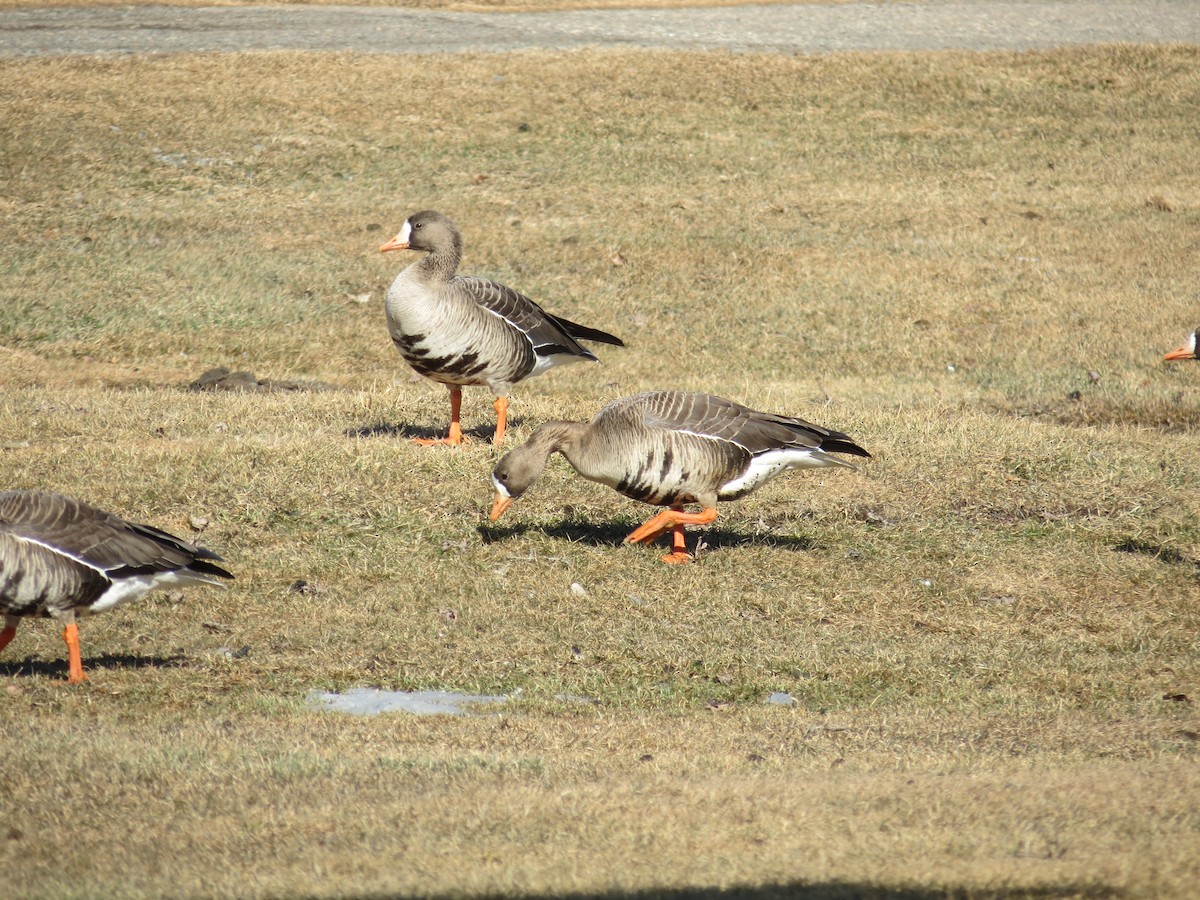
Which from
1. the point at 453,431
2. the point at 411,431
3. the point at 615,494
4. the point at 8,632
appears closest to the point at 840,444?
the point at 615,494

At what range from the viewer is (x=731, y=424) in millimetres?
10352

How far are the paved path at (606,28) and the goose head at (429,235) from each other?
18.2 meters

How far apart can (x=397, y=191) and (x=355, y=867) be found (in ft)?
65.5

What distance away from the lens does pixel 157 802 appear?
6051mm

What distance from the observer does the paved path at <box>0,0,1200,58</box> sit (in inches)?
1202

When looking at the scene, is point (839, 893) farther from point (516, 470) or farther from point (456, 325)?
point (456, 325)

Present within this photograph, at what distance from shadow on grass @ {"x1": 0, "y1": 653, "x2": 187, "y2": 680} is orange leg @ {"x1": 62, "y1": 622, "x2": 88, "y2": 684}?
0.74 feet

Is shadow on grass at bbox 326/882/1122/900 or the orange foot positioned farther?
the orange foot

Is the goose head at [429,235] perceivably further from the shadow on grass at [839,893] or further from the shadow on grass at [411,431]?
the shadow on grass at [839,893]

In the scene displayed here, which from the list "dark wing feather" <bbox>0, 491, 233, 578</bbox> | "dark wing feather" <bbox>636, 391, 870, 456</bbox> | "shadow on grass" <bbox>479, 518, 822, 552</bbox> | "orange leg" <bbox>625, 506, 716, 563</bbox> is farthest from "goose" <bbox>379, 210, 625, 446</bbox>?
"dark wing feather" <bbox>0, 491, 233, 578</bbox>

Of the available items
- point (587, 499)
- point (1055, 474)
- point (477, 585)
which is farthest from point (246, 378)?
point (1055, 474)

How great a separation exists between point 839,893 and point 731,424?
5670 millimetres

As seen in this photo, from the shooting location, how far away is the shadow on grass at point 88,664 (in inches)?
331

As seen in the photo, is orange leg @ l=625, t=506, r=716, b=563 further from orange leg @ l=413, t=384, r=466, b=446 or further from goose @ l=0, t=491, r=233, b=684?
goose @ l=0, t=491, r=233, b=684
